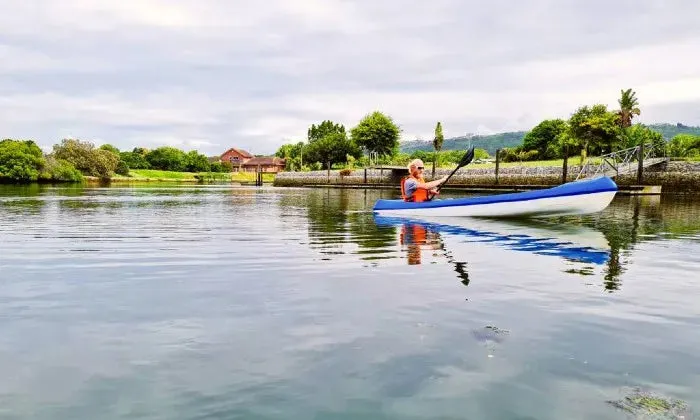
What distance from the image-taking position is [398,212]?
1991 centimetres

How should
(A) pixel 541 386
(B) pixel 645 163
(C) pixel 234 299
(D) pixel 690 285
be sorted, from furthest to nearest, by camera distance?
(B) pixel 645 163 → (D) pixel 690 285 → (C) pixel 234 299 → (A) pixel 541 386

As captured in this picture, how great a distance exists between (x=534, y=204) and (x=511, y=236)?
333 centimetres

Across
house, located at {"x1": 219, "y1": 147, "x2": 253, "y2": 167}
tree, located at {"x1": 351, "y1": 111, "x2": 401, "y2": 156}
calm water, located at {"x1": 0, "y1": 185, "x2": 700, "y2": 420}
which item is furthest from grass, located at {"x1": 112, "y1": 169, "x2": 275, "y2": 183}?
calm water, located at {"x1": 0, "y1": 185, "x2": 700, "y2": 420}

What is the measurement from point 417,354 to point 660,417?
2022 mm

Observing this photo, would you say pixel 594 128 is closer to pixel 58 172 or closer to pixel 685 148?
pixel 685 148

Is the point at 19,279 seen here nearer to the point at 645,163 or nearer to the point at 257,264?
the point at 257,264

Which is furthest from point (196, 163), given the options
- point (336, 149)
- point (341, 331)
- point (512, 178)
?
point (341, 331)

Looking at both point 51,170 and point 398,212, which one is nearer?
point 398,212

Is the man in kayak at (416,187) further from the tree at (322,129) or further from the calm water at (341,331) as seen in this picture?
the tree at (322,129)

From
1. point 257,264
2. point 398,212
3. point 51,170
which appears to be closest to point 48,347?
point 257,264

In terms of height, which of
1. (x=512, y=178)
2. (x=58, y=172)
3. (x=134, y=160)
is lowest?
(x=512, y=178)

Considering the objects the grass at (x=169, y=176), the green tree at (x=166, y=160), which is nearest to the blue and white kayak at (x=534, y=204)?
the grass at (x=169, y=176)

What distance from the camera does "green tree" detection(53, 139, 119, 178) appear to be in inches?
3917

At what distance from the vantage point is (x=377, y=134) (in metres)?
93.2
